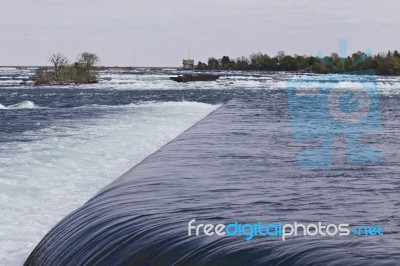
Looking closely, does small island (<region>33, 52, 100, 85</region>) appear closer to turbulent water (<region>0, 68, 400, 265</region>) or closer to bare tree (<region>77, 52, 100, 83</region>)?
bare tree (<region>77, 52, 100, 83</region>)

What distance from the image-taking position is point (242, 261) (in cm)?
562

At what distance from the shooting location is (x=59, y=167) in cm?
1437

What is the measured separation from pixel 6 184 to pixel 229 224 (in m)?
6.34

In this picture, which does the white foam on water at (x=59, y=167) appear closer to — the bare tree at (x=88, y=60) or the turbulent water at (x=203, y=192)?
the turbulent water at (x=203, y=192)

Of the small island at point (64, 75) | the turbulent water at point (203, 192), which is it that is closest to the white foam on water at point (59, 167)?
the turbulent water at point (203, 192)

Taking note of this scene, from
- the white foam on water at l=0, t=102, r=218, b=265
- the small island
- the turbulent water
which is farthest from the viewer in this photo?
the small island

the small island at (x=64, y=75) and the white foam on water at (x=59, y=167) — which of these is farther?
the small island at (x=64, y=75)

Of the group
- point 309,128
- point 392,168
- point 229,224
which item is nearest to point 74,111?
point 309,128

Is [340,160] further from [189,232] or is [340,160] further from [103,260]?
[103,260]

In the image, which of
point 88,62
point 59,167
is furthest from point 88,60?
point 59,167

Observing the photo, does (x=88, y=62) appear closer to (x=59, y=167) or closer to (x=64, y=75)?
(x=64, y=75)

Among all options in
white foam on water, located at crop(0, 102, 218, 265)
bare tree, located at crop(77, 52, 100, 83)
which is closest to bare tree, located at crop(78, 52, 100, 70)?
bare tree, located at crop(77, 52, 100, 83)

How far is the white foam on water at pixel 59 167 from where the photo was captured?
368 inches

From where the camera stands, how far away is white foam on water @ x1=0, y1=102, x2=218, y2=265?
30.7ft
